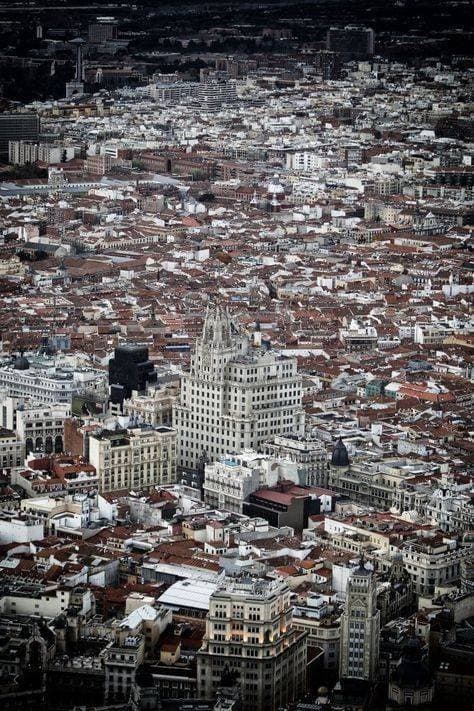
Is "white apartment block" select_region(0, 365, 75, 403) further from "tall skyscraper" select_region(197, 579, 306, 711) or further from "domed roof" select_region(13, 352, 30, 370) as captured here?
"tall skyscraper" select_region(197, 579, 306, 711)

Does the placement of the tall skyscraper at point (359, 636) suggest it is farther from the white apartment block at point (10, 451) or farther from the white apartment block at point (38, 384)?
the white apartment block at point (38, 384)

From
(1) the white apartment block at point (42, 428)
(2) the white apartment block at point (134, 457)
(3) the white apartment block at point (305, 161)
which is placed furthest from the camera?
(3) the white apartment block at point (305, 161)

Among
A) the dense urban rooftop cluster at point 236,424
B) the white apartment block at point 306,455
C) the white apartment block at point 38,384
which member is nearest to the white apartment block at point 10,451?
the dense urban rooftop cluster at point 236,424

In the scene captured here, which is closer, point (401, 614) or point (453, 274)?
point (401, 614)

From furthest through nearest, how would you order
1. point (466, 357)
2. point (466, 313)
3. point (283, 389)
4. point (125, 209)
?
point (125, 209) → point (466, 313) → point (466, 357) → point (283, 389)

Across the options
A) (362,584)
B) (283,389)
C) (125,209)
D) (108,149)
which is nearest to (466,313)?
(283,389)

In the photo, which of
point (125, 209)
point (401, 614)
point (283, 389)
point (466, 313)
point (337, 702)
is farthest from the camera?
point (125, 209)

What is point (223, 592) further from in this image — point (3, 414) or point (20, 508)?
point (3, 414)
